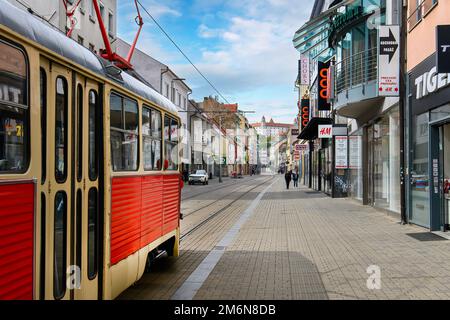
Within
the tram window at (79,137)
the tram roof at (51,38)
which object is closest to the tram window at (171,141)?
the tram roof at (51,38)

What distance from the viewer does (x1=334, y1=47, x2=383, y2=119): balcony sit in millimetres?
17516

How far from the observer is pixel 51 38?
406cm

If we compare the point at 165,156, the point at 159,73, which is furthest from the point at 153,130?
the point at 159,73

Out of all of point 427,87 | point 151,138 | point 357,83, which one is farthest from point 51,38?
point 357,83

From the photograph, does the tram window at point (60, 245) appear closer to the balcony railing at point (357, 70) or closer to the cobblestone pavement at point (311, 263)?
the cobblestone pavement at point (311, 263)

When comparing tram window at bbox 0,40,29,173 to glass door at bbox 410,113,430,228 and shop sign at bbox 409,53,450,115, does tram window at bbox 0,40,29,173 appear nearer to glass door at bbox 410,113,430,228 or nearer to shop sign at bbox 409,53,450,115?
shop sign at bbox 409,53,450,115

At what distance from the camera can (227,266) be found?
8.45 m

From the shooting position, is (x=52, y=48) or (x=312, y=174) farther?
(x=312, y=174)

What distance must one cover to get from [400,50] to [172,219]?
9.60m

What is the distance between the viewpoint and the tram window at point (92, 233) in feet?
15.4

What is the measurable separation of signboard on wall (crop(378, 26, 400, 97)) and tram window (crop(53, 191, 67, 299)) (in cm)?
1189

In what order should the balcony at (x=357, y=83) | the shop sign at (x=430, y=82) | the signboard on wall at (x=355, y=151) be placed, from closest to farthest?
the shop sign at (x=430, y=82) < the balcony at (x=357, y=83) < the signboard on wall at (x=355, y=151)

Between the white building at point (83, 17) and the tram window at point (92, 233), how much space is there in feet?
56.5
